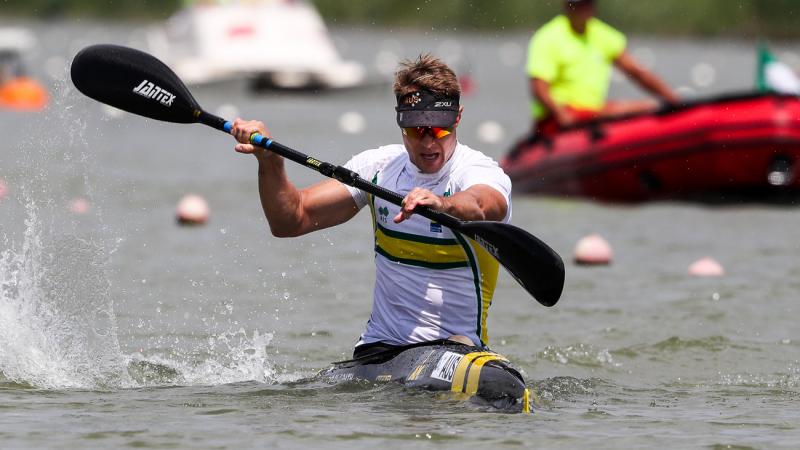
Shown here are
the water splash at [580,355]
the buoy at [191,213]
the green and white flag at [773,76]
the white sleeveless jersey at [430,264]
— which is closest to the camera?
the white sleeveless jersey at [430,264]

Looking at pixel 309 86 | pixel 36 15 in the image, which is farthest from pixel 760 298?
pixel 36 15

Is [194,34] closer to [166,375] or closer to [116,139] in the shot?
[116,139]

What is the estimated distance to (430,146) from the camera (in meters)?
6.18

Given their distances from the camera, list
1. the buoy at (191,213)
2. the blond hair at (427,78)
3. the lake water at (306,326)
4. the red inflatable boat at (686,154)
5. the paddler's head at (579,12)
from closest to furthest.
A: 1. the lake water at (306,326)
2. the blond hair at (427,78)
3. the buoy at (191,213)
4. the red inflatable boat at (686,154)
5. the paddler's head at (579,12)

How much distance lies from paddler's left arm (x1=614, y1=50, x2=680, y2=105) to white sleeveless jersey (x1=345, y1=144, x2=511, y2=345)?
713 centimetres

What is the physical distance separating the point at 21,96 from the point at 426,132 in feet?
59.7

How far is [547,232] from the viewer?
12500 mm

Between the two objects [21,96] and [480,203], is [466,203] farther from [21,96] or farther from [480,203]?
[21,96]

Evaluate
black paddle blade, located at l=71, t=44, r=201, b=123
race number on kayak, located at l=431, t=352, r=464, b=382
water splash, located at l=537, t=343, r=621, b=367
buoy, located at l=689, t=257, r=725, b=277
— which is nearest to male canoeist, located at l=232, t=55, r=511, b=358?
race number on kayak, located at l=431, t=352, r=464, b=382

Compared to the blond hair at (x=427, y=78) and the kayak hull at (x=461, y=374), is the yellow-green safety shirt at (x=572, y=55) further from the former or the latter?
the kayak hull at (x=461, y=374)

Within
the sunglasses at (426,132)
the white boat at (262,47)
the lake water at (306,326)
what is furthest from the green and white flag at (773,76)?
the white boat at (262,47)

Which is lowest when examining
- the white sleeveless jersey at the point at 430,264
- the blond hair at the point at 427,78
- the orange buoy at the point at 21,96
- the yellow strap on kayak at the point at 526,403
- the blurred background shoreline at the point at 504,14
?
the yellow strap on kayak at the point at 526,403

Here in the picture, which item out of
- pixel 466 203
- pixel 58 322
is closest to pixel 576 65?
pixel 58 322

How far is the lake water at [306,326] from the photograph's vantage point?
5941 mm
